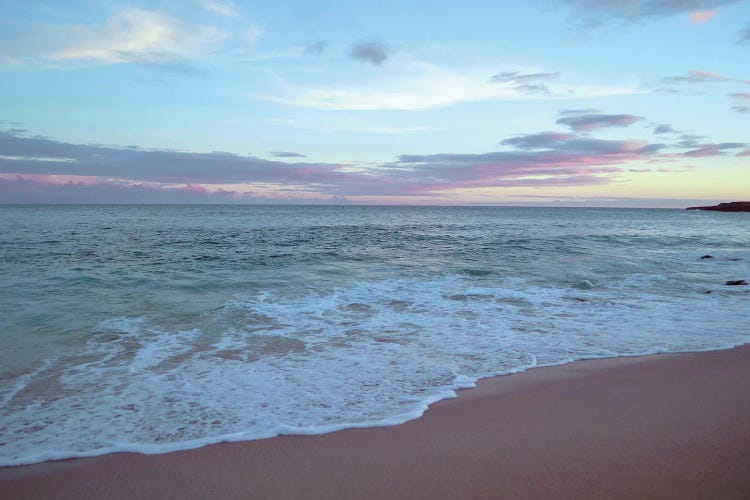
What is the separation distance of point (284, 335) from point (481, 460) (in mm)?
4568

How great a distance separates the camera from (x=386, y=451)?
364cm

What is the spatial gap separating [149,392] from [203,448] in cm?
163

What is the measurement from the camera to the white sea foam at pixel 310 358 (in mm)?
4188

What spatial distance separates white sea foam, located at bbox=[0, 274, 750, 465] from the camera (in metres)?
4.19

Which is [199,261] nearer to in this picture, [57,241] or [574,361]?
[57,241]

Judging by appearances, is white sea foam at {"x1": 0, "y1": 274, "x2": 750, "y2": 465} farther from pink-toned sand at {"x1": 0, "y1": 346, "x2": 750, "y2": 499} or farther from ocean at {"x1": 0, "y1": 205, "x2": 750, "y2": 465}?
pink-toned sand at {"x1": 0, "y1": 346, "x2": 750, "y2": 499}

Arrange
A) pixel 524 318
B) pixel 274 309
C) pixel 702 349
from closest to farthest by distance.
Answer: pixel 702 349
pixel 524 318
pixel 274 309

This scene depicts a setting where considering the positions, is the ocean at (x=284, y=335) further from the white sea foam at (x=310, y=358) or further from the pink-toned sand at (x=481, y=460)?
the pink-toned sand at (x=481, y=460)

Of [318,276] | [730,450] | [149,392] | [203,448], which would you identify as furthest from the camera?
[318,276]

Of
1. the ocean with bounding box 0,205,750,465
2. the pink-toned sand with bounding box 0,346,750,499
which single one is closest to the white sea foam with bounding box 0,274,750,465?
the ocean with bounding box 0,205,750,465

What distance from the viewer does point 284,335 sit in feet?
24.3

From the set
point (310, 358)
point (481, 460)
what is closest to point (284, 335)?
point (310, 358)

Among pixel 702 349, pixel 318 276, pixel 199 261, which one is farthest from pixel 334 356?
pixel 199 261

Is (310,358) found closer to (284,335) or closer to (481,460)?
(284,335)
